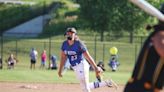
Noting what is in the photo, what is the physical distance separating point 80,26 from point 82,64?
38875mm

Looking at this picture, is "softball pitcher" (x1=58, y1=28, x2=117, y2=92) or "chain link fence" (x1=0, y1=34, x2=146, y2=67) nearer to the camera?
"softball pitcher" (x1=58, y1=28, x2=117, y2=92)

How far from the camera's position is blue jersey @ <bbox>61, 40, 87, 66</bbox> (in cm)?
1390

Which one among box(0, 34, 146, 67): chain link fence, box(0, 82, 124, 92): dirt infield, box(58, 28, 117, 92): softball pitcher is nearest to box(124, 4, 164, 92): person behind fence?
box(58, 28, 117, 92): softball pitcher

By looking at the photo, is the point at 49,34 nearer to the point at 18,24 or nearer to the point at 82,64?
the point at 18,24

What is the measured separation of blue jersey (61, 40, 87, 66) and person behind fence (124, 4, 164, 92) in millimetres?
8079

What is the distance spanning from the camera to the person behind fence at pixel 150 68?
18.3ft

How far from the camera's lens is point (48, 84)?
2047cm

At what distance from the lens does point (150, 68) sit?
564cm

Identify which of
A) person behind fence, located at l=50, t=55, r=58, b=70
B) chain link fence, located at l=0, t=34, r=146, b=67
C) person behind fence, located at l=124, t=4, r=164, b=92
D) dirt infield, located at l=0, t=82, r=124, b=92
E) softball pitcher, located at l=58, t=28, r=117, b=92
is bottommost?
chain link fence, located at l=0, t=34, r=146, b=67

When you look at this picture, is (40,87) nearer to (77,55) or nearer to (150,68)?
(77,55)

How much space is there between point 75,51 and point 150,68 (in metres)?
8.34

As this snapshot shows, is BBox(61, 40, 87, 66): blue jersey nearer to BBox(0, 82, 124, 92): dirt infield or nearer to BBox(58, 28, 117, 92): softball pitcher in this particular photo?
BBox(58, 28, 117, 92): softball pitcher

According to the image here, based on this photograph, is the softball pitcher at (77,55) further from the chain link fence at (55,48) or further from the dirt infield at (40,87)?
the chain link fence at (55,48)

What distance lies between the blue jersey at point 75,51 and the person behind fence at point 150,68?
8.08 metres
